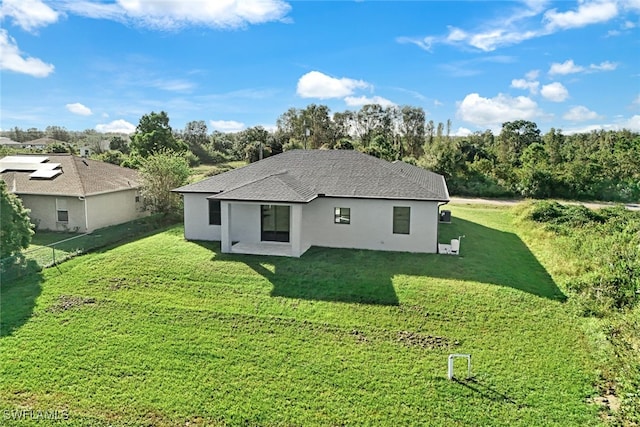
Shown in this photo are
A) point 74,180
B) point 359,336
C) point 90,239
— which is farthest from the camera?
point 74,180

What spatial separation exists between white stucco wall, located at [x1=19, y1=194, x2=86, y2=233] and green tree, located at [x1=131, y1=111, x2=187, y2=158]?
914 inches

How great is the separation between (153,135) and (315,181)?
106 feet

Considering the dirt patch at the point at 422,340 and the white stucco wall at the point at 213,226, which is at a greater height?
the white stucco wall at the point at 213,226

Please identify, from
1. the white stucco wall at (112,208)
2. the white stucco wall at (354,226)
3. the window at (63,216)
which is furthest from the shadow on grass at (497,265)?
the window at (63,216)

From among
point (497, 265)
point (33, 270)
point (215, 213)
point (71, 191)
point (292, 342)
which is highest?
point (71, 191)

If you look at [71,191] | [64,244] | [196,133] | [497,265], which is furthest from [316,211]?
[196,133]

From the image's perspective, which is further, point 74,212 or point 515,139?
point 515,139

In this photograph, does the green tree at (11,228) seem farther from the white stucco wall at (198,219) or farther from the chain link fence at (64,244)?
the white stucco wall at (198,219)

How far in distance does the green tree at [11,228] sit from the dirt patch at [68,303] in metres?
3.95

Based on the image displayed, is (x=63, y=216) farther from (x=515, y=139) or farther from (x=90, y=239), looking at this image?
(x=515, y=139)

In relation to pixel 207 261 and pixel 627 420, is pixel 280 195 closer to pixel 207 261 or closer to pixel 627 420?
pixel 207 261

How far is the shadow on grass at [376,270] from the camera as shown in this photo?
12.8 m

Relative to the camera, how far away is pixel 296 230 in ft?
51.3

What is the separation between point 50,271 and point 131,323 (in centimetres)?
576
